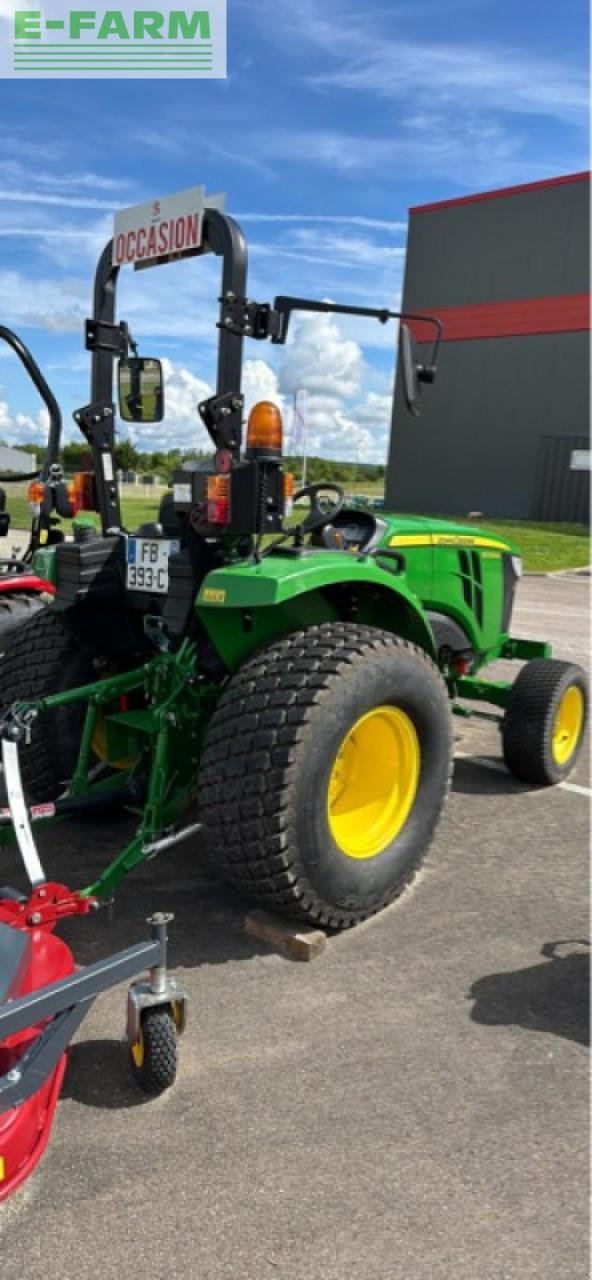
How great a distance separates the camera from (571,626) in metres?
10.2

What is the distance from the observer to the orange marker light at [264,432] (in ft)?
9.56

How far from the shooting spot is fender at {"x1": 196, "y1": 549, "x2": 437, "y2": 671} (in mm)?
2832

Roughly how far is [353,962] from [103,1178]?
1073mm

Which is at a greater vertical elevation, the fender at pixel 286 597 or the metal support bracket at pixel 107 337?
the metal support bracket at pixel 107 337

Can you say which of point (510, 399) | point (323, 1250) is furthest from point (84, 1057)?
point (510, 399)

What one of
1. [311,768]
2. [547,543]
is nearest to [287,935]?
[311,768]

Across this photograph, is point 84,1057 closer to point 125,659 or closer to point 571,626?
point 125,659

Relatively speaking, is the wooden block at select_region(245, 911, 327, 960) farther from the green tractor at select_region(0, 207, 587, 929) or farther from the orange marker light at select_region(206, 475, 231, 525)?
the orange marker light at select_region(206, 475, 231, 525)

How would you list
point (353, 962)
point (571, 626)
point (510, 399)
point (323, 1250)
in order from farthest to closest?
point (510, 399) → point (571, 626) → point (353, 962) → point (323, 1250)

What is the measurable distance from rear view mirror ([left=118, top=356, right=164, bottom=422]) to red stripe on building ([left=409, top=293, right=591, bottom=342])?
19664 millimetres

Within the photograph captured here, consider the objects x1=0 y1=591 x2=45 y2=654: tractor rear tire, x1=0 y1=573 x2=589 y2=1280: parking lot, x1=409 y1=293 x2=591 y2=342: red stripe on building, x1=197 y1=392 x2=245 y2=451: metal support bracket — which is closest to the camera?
x1=0 y1=573 x2=589 y2=1280: parking lot

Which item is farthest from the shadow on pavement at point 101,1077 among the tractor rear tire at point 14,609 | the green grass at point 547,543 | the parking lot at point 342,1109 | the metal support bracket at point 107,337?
the green grass at point 547,543

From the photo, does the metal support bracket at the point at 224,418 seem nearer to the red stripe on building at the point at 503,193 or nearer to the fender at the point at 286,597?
the fender at the point at 286,597

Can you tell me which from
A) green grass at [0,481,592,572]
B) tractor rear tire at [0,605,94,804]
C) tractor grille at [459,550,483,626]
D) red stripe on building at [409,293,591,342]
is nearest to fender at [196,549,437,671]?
tractor rear tire at [0,605,94,804]
